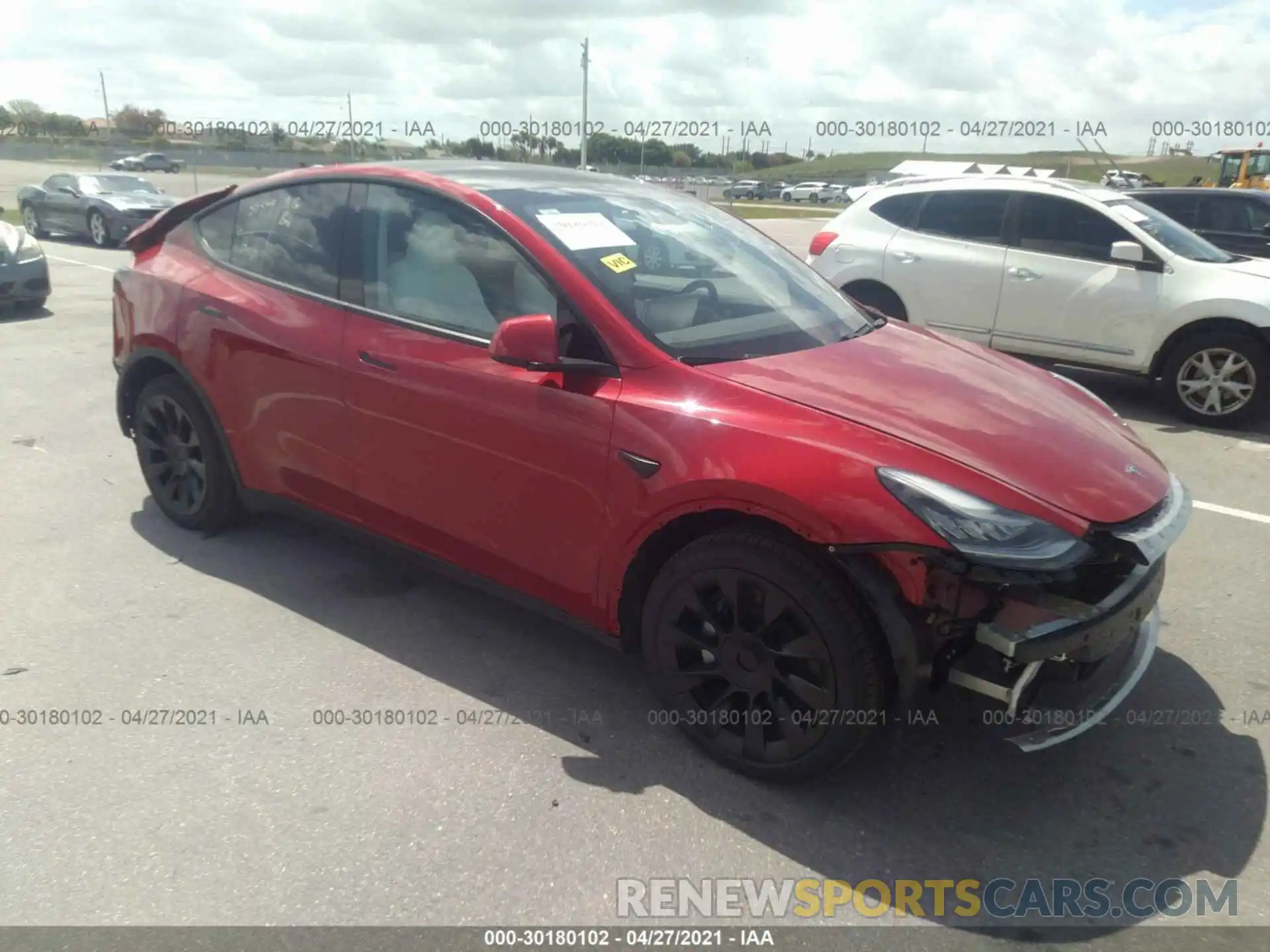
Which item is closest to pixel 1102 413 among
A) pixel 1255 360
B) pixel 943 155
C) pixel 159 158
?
pixel 1255 360

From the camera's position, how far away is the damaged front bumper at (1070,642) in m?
2.45

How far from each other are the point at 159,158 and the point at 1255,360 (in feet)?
183

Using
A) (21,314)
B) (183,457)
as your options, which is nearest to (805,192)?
(21,314)

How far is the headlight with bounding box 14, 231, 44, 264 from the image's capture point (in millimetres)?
10398

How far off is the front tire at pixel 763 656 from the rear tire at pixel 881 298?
5.79 metres

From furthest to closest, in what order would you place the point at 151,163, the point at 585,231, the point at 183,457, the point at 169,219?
1. the point at 151,163
2. the point at 169,219
3. the point at 183,457
4. the point at 585,231

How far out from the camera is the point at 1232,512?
5168 mm

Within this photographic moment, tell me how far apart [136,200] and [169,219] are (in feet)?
53.3

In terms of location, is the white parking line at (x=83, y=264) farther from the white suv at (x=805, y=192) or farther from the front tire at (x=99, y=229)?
the white suv at (x=805, y=192)

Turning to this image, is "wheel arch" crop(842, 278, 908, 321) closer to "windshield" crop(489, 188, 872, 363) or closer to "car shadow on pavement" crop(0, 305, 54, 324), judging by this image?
"windshield" crop(489, 188, 872, 363)

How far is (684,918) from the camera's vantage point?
2.43 m

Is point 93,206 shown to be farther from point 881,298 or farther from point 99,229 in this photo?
point 881,298

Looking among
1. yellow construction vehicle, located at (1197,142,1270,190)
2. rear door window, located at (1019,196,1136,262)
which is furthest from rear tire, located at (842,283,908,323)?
yellow construction vehicle, located at (1197,142,1270,190)

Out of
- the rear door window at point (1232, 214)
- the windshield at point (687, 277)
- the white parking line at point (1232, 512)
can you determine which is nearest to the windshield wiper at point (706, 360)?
the windshield at point (687, 277)
